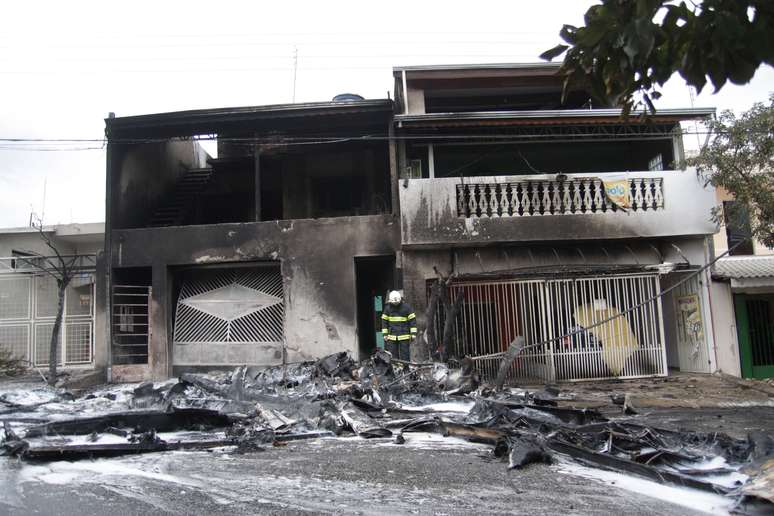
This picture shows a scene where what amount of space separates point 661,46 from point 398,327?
7.42m

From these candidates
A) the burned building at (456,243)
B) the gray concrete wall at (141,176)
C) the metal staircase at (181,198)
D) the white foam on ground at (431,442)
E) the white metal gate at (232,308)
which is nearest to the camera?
the white foam on ground at (431,442)

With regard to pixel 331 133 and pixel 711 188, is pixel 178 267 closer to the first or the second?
pixel 331 133

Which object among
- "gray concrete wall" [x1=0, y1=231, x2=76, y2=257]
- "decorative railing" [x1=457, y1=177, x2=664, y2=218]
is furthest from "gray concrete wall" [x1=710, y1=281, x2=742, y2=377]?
"gray concrete wall" [x1=0, y1=231, x2=76, y2=257]

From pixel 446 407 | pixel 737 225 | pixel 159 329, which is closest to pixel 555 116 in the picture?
pixel 737 225

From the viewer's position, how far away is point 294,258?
11.9 m

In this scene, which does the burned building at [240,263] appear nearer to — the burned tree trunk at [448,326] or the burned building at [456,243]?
the burned building at [456,243]

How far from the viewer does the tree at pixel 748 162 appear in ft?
29.5

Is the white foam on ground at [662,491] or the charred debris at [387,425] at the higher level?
the charred debris at [387,425]

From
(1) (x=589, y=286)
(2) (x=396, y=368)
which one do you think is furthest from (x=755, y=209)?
(2) (x=396, y=368)

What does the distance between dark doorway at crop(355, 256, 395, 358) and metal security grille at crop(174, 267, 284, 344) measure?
7.92ft

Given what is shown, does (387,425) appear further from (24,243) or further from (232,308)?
(24,243)

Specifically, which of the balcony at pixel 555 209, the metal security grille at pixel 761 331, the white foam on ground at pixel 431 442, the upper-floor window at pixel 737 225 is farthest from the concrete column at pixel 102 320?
the metal security grille at pixel 761 331

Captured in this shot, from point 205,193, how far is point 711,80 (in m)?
15.2

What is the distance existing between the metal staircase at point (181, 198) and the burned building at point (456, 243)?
0.30m
